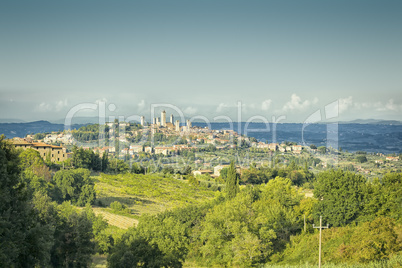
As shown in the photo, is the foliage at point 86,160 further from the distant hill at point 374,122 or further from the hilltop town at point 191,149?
the distant hill at point 374,122

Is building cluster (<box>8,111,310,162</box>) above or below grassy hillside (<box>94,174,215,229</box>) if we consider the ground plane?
above

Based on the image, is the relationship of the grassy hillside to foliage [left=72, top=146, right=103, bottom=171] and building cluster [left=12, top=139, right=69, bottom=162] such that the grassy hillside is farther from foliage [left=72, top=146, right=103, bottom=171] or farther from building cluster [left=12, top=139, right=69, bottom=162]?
building cluster [left=12, top=139, right=69, bottom=162]

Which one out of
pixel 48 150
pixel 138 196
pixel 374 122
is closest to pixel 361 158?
pixel 138 196

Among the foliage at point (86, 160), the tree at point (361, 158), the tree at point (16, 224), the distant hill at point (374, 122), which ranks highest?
the distant hill at point (374, 122)

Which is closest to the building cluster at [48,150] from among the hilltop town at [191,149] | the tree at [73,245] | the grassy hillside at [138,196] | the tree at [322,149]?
the hilltop town at [191,149]

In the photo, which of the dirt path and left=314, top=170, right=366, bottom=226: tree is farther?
the dirt path

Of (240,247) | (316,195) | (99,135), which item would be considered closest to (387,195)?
(316,195)

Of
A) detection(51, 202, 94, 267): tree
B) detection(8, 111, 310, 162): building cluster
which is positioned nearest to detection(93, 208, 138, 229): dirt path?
detection(51, 202, 94, 267): tree
